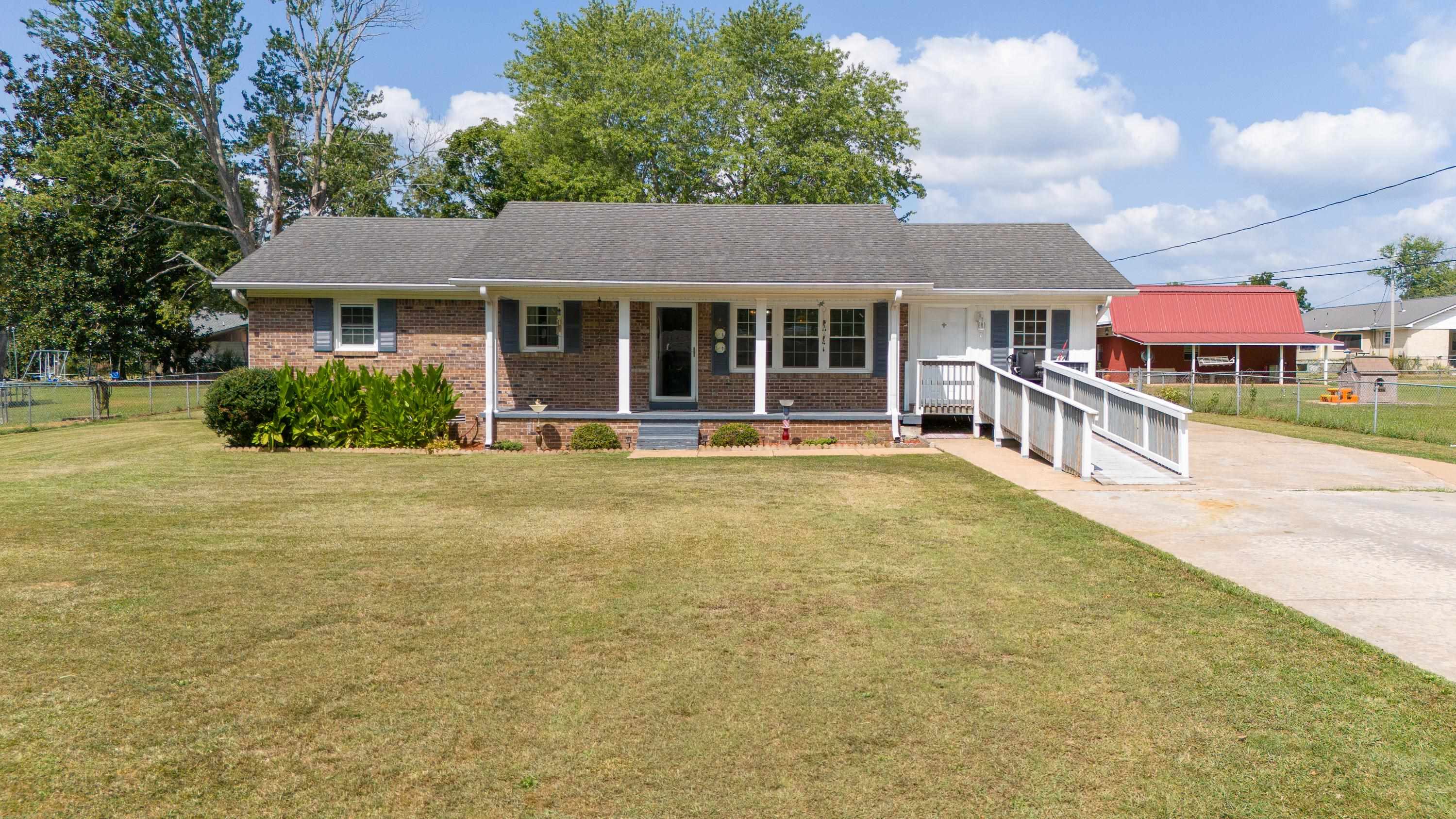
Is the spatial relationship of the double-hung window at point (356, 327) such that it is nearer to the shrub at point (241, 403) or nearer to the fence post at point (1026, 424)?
the shrub at point (241, 403)

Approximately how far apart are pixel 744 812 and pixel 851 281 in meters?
12.8

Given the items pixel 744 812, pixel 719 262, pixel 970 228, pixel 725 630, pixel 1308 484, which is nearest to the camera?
pixel 744 812

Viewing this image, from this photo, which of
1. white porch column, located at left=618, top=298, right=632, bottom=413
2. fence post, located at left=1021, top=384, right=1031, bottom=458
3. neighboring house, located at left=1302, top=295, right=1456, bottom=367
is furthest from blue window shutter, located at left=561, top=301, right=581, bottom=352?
neighboring house, located at left=1302, top=295, right=1456, bottom=367

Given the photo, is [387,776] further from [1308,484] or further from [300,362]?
[300,362]

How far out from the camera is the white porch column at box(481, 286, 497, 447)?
51.5ft

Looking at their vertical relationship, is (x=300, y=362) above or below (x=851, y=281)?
below

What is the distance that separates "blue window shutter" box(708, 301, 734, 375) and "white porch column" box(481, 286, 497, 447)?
13.4ft

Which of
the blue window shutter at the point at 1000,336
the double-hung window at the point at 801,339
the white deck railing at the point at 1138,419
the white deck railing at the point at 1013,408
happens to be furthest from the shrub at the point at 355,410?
the white deck railing at the point at 1138,419

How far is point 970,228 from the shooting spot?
20406mm

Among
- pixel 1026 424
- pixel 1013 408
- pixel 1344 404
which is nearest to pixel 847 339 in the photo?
pixel 1013 408

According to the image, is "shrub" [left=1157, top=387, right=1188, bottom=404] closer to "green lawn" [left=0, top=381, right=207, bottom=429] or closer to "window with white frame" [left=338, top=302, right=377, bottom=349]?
"window with white frame" [left=338, top=302, right=377, bottom=349]

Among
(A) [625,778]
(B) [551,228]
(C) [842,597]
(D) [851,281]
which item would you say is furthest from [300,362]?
(A) [625,778]

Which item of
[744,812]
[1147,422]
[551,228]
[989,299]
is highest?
[551,228]

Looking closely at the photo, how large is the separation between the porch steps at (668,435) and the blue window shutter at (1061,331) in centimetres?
721
